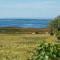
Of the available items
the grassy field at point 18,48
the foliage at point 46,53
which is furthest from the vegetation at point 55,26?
the foliage at point 46,53

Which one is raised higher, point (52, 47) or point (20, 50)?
point (52, 47)

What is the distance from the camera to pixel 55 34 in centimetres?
1717

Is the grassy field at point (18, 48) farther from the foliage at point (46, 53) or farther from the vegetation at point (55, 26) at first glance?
the vegetation at point (55, 26)

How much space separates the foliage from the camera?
7495 mm

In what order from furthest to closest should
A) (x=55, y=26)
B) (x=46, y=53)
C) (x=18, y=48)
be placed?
(x=55, y=26), (x=18, y=48), (x=46, y=53)

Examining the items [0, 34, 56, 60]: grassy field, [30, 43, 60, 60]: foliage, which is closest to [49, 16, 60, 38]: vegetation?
[0, 34, 56, 60]: grassy field

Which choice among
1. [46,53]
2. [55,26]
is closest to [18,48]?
[46,53]

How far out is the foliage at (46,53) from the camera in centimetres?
750

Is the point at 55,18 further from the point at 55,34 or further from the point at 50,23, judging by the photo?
the point at 55,34

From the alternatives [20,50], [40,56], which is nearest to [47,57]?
[40,56]

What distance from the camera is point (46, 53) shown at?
7621 mm

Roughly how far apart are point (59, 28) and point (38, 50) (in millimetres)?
9629

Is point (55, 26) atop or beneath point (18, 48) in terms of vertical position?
atop

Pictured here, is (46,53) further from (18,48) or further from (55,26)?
(55,26)
